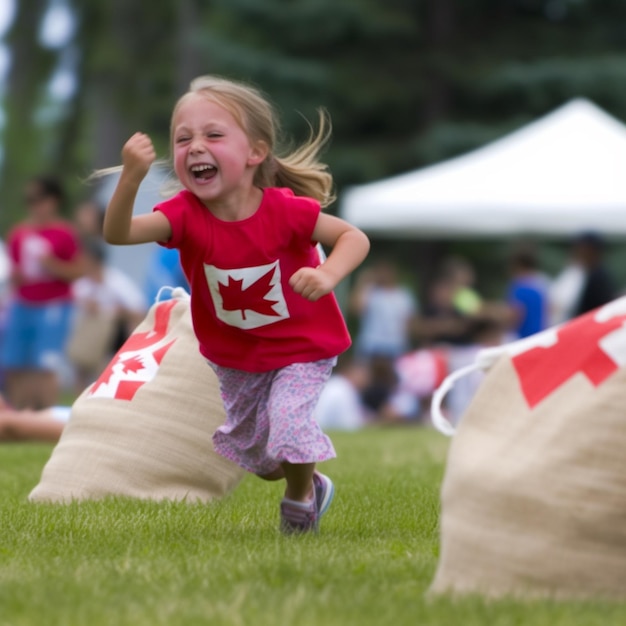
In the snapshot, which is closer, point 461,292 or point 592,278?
point 592,278

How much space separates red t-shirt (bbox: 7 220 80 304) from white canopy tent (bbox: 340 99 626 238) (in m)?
5.50

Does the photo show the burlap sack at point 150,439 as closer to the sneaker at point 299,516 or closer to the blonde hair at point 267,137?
the sneaker at point 299,516

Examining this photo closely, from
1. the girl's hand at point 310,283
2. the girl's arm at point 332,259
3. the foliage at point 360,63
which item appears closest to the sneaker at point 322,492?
the girl's arm at point 332,259

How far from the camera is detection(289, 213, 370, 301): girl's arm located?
4156 mm

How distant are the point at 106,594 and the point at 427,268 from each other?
80.1 feet

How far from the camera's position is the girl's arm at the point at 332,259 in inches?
164

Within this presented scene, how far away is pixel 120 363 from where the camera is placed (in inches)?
236

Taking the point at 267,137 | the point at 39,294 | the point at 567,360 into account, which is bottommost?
the point at 39,294

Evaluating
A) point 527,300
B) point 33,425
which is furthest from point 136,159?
Result: point 527,300

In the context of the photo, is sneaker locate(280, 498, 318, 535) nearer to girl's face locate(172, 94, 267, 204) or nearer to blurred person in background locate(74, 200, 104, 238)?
girl's face locate(172, 94, 267, 204)

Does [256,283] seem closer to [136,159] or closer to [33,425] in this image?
[136,159]

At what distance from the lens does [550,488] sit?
3.21m

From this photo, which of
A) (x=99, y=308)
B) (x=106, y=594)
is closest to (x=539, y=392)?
(x=106, y=594)

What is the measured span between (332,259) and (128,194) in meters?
0.65
